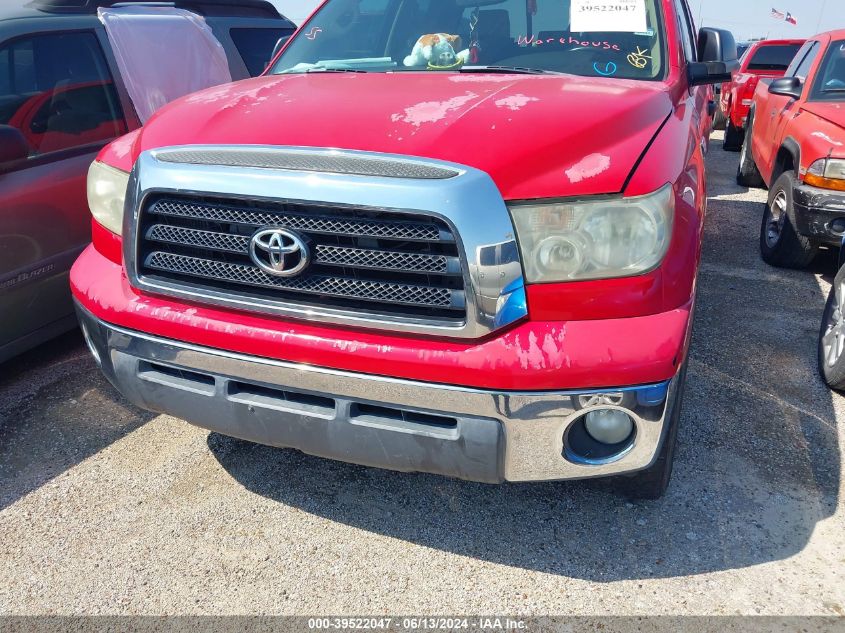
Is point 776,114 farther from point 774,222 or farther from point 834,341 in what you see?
point 834,341

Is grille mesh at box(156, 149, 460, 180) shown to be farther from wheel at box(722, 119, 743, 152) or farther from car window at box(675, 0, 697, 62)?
wheel at box(722, 119, 743, 152)

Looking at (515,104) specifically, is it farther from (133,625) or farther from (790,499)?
(133,625)

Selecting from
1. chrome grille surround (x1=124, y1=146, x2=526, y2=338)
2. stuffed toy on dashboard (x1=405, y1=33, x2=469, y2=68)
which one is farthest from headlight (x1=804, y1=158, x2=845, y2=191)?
chrome grille surround (x1=124, y1=146, x2=526, y2=338)

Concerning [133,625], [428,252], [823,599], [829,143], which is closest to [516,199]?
[428,252]

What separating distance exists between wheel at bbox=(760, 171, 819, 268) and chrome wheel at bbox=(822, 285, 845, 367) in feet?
4.69

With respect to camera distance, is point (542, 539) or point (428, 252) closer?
point (428, 252)

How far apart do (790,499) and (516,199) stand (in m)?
1.65

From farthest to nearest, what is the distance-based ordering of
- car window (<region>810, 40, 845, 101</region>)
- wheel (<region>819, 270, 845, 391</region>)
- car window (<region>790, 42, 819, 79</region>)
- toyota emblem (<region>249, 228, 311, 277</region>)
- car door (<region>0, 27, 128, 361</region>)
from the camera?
car window (<region>790, 42, 819, 79</region>)
car window (<region>810, 40, 845, 101</region>)
wheel (<region>819, 270, 845, 391</region>)
car door (<region>0, 27, 128, 361</region>)
toyota emblem (<region>249, 228, 311, 277</region>)

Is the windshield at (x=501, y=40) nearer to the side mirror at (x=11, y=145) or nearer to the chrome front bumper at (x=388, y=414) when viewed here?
the side mirror at (x=11, y=145)

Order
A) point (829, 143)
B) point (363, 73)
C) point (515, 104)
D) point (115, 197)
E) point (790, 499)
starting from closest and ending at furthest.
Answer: point (515, 104) < point (115, 197) < point (790, 499) < point (363, 73) < point (829, 143)

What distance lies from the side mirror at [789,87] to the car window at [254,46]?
388 cm

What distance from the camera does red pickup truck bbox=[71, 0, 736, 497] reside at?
1.85m

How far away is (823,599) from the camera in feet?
6.96

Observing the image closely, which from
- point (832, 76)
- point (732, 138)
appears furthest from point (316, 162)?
point (732, 138)
